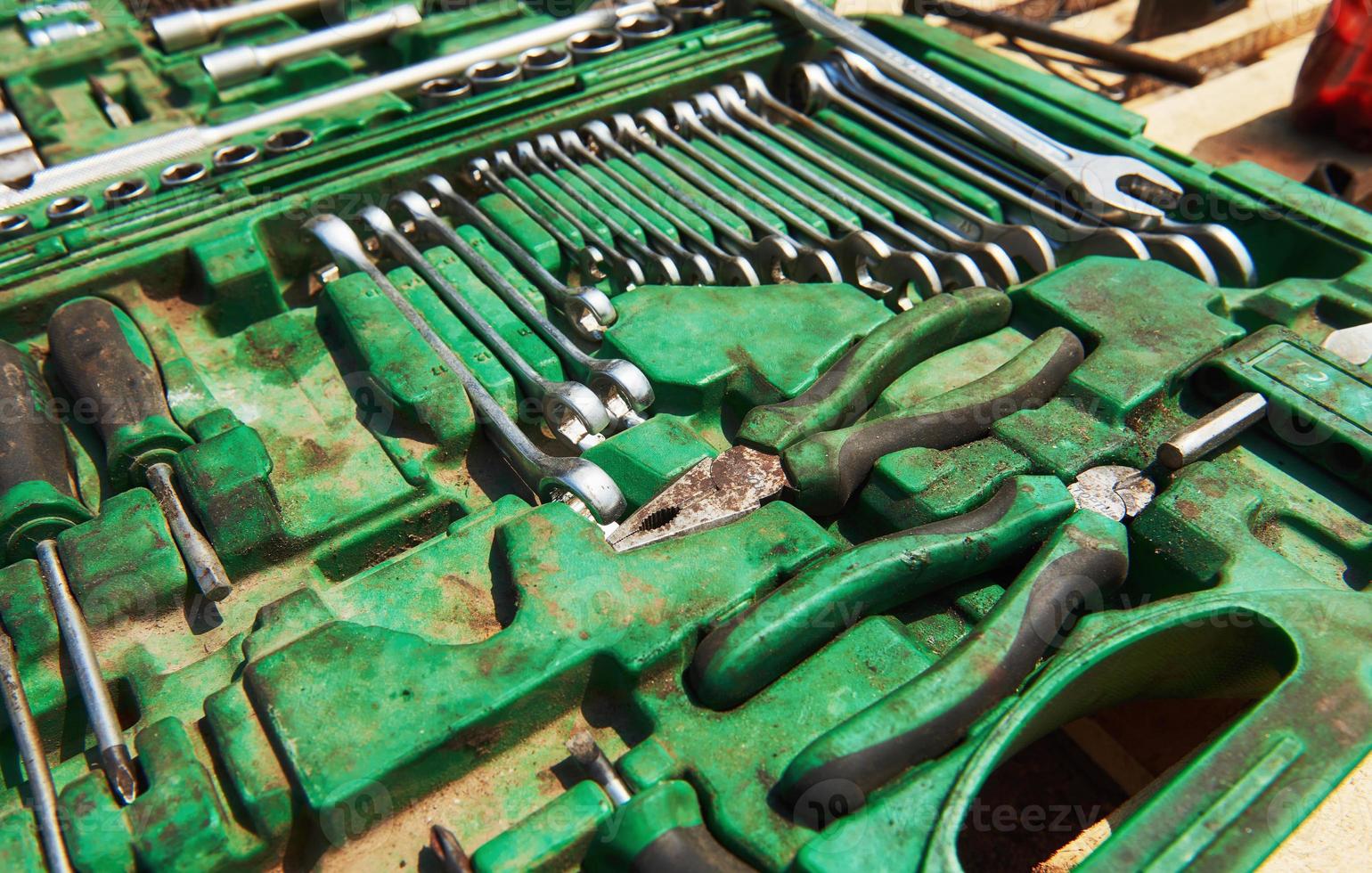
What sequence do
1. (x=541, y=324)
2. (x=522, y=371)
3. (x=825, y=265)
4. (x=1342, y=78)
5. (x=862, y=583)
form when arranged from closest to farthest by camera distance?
(x=862, y=583), (x=522, y=371), (x=541, y=324), (x=825, y=265), (x=1342, y=78)

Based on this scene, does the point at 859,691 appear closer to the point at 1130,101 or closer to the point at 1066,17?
the point at 1130,101

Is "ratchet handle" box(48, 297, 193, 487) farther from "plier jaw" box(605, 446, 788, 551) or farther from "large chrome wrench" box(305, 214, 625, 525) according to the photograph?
"plier jaw" box(605, 446, 788, 551)

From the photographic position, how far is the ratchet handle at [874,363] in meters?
1.38

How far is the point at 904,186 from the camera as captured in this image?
6.74 feet

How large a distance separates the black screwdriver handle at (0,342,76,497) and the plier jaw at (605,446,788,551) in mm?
799

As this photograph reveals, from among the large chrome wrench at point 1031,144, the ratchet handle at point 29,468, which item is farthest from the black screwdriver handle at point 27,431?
the large chrome wrench at point 1031,144

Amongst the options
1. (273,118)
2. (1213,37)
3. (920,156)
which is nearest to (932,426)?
(920,156)

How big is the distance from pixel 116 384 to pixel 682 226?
0.98 metres

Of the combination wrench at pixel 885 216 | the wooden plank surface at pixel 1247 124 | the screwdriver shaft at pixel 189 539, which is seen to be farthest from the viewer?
the wooden plank surface at pixel 1247 124

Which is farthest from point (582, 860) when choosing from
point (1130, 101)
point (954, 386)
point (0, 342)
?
point (1130, 101)

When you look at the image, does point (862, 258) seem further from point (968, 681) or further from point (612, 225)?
point (968, 681)

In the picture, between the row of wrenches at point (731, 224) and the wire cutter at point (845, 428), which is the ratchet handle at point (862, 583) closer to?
the wire cutter at point (845, 428)

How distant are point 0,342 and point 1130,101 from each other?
9.83 feet

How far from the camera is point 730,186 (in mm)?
2057
